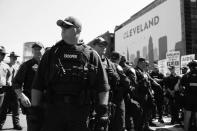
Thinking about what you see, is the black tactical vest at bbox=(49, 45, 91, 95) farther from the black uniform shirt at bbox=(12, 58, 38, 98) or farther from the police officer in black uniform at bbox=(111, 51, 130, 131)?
the police officer in black uniform at bbox=(111, 51, 130, 131)

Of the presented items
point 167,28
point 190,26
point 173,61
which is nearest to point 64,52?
point 173,61

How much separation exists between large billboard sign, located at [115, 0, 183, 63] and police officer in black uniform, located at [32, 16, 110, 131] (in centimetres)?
1544

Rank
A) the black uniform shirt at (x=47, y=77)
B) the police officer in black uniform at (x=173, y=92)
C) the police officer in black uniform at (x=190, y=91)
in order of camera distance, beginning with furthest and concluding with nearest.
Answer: the police officer in black uniform at (x=173, y=92) → the police officer in black uniform at (x=190, y=91) → the black uniform shirt at (x=47, y=77)

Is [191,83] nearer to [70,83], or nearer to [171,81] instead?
[171,81]

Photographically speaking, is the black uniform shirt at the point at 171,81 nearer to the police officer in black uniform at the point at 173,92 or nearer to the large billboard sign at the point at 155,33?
the police officer in black uniform at the point at 173,92

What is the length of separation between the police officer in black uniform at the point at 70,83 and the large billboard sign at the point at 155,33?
608 inches

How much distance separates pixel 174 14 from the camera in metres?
18.3

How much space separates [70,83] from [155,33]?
1900 centimetres

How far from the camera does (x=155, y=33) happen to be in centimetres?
2119

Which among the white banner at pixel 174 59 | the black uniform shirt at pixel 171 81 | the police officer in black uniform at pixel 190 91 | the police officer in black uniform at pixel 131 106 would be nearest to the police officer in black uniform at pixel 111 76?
the police officer in black uniform at pixel 131 106

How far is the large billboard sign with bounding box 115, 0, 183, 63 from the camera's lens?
1830cm

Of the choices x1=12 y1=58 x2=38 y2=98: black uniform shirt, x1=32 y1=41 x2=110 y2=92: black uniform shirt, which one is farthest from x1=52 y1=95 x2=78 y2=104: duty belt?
x1=12 y1=58 x2=38 y2=98: black uniform shirt

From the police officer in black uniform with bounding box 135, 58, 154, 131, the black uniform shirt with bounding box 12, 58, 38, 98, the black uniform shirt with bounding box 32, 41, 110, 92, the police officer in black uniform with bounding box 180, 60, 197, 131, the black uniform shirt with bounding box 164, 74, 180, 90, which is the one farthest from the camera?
the black uniform shirt with bounding box 164, 74, 180, 90

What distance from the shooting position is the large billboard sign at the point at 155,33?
18297 millimetres
